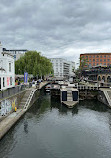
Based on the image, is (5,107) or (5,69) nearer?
(5,107)

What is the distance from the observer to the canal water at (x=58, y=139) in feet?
47.5

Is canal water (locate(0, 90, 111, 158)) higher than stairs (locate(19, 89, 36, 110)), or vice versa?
stairs (locate(19, 89, 36, 110))

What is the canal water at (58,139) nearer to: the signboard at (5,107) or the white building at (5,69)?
the signboard at (5,107)

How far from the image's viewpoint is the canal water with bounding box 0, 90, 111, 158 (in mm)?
14492

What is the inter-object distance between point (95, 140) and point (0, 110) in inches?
558

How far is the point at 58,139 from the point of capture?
685 inches

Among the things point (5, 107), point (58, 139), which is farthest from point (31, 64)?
point (58, 139)

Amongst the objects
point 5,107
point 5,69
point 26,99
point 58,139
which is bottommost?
point 58,139

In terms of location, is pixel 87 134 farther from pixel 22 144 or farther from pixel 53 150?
pixel 22 144

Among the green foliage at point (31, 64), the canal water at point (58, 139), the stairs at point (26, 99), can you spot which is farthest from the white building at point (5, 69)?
the green foliage at point (31, 64)

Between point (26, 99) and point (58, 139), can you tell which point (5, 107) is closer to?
point (58, 139)

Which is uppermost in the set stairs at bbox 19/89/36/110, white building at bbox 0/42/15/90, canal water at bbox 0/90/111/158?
white building at bbox 0/42/15/90

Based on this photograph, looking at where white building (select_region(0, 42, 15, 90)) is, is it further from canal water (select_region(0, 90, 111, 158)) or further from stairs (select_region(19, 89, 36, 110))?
canal water (select_region(0, 90, 111, 158))

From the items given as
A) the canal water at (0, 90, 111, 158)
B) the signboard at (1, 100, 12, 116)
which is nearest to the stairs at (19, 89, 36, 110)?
the canal water at (0, 90, 111, 158)
